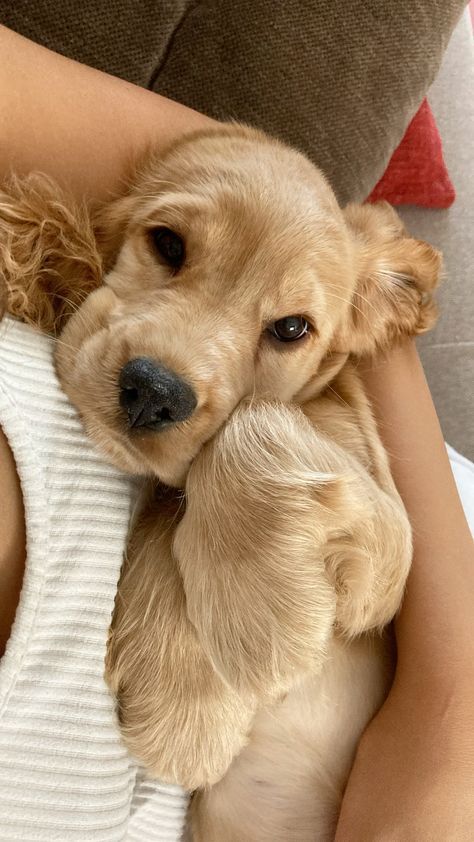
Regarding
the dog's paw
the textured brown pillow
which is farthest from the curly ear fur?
the textured brown pillow

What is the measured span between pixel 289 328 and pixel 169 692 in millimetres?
591

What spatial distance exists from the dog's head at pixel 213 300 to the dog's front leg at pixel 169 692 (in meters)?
0.18

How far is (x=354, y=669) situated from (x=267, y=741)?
170 mm

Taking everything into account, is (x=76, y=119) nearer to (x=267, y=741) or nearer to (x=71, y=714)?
(x=71, y=714)

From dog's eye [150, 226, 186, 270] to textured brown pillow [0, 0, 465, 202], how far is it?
2.27 feet

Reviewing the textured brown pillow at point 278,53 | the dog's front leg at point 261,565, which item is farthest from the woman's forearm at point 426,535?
the textured brown pillow at point 278,53

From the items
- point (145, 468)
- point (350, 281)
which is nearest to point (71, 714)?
point (145, 468)

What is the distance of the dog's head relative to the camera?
85cm

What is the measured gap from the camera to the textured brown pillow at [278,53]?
4.95ft

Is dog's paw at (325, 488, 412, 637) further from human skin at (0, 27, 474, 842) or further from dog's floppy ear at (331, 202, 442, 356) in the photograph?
dog's floppy ear at (331, 202, 442, 356)

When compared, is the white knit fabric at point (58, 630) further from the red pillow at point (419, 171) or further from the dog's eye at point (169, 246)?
the red pillow at point (419, 171)

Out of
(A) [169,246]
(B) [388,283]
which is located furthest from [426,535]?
(A) [169,246]

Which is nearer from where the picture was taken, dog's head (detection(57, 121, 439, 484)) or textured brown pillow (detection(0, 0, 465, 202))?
dog's head (detection(57, 121, 439, 484))

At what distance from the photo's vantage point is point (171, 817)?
3.16 ft
